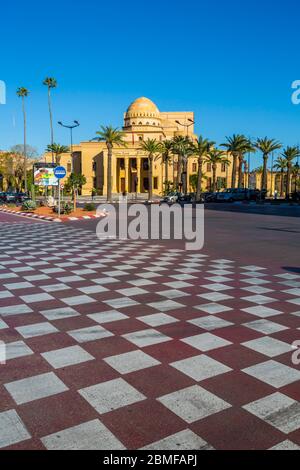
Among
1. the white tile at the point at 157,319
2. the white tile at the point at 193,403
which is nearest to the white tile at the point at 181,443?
the white tile at the point at 193,403

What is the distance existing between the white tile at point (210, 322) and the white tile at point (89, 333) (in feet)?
4.40

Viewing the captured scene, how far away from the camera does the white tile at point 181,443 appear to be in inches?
122

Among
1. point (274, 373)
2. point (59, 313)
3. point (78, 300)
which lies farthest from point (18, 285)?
point (274, 373)

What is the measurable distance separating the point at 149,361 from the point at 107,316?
1.73 metres

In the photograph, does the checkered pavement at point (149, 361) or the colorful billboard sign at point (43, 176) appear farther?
the colorful billboard sign at point (43, 176)

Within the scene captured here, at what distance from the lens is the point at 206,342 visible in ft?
17.1

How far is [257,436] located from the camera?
325 cm

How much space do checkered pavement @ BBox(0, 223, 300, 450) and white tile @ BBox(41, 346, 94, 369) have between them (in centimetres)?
2

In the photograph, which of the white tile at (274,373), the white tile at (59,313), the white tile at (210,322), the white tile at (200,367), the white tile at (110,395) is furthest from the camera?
the white tile at (59,313)

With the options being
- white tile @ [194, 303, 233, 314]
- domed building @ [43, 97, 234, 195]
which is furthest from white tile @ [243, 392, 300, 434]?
domed building @ [43, 97, 234, 195]

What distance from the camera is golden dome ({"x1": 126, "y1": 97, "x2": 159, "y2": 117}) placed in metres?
89.2

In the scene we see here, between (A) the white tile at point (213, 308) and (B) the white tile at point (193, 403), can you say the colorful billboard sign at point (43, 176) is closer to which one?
(A) the white tile at point (213, 308)
